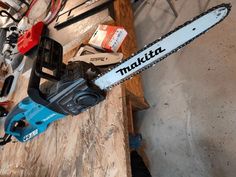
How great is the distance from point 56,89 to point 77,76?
103 mm

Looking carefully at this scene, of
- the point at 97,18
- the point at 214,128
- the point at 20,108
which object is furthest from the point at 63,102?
the point at 214,128

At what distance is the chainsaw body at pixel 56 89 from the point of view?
2.78ft

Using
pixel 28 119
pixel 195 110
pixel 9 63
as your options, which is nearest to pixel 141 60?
pixel 28 119

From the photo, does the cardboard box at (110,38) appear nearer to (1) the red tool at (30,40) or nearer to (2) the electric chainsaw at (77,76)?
(2) the electric chainsaw at (77,76)

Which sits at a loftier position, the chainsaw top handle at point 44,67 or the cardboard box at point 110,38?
the chainsaw top handle at point 44,67

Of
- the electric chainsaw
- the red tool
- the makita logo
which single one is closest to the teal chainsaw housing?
the electric chainsaw

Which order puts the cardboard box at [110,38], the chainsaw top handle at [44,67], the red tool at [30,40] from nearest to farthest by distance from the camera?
the chainsaw top handle at [44,67] → the cardboard box at [110,38] → the red tool at [30,40]

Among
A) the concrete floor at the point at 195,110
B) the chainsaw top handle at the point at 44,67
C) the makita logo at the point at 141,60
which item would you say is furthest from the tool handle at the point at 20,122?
the concrete floor at the point at 195,110

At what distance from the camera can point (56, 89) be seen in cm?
89

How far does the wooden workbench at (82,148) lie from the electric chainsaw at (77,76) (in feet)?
0.19

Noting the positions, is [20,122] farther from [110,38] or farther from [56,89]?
[110,38]

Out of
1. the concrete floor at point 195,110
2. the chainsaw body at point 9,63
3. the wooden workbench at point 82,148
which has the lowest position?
the concrete floor at point 195,110

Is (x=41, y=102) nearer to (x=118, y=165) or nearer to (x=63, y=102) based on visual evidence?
(x=63, y=102)

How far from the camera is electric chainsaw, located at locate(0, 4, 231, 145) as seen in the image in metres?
0.71
